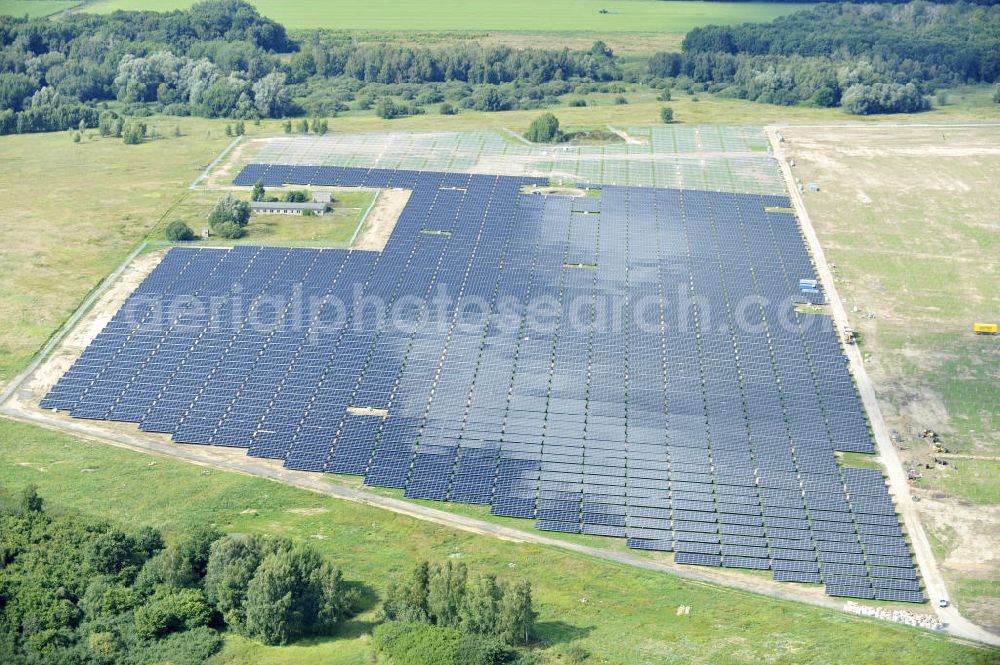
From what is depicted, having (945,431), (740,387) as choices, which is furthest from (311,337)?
(945,431)

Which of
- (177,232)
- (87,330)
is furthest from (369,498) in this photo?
(177,232)

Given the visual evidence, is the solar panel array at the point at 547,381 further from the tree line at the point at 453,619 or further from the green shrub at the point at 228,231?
the tree line at the point at 453,619

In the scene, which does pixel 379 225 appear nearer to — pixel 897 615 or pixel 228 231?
pixel 228 231

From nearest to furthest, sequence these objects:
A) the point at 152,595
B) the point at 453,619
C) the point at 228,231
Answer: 1. the point at 453,619
2. the point at 152,595
3. the point at 228,231

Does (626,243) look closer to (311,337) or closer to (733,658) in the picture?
(311,337)

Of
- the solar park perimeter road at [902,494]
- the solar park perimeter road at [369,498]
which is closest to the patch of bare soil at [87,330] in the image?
the solar park perimeter road at [369,498]
